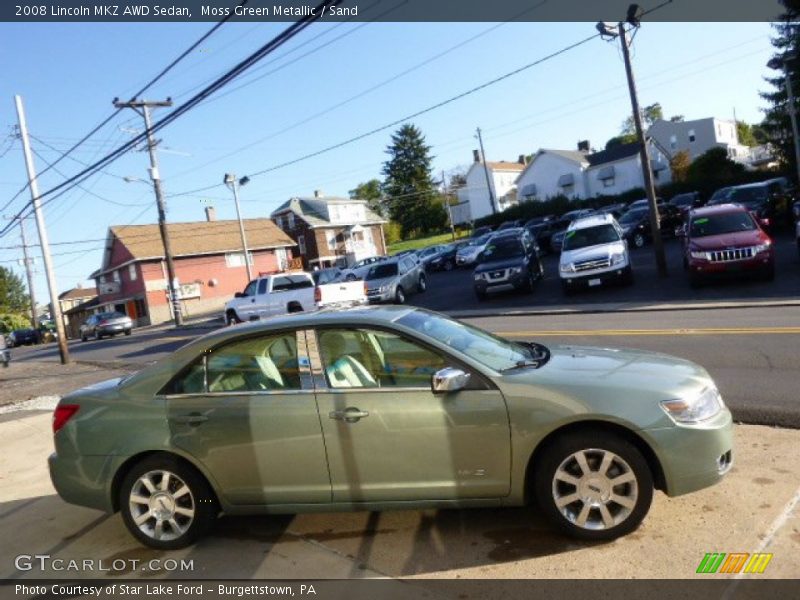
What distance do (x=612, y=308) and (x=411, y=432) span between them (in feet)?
40.2

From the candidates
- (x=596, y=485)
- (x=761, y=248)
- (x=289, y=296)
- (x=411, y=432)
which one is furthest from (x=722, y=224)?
(x=411, y=432)

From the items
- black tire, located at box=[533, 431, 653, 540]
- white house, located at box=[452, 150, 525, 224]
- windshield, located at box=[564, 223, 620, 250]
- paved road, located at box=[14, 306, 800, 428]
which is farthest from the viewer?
white house, located at box=[452, 150, 525, 224]

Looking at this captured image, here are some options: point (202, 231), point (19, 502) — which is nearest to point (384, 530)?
point (19, 502)

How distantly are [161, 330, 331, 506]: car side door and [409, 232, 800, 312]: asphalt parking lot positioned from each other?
12.7 m

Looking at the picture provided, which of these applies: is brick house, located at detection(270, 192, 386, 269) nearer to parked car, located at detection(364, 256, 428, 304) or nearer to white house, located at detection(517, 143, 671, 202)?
white house, located at detection(517, 143, 671, 202)

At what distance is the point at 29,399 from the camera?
498 inches

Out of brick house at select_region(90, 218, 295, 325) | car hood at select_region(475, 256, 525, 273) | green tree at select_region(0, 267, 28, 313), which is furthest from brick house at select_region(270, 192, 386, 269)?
green tree at select_region(0, 267, 28, 313)

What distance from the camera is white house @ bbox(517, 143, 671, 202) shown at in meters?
62.1

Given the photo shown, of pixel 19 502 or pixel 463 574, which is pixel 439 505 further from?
pixel 19 502

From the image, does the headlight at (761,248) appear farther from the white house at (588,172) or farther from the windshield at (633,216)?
the white house at (588,172)

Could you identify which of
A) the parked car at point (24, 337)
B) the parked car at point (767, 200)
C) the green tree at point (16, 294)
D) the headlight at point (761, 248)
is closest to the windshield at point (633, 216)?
the parked car at point (767, 200)

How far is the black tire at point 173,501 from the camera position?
4.28m

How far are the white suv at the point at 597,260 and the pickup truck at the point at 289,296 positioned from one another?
20.4ft

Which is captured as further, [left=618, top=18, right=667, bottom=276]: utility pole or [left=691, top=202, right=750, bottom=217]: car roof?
[left=618, top=18, right=667, bottom=276]: utility pole
